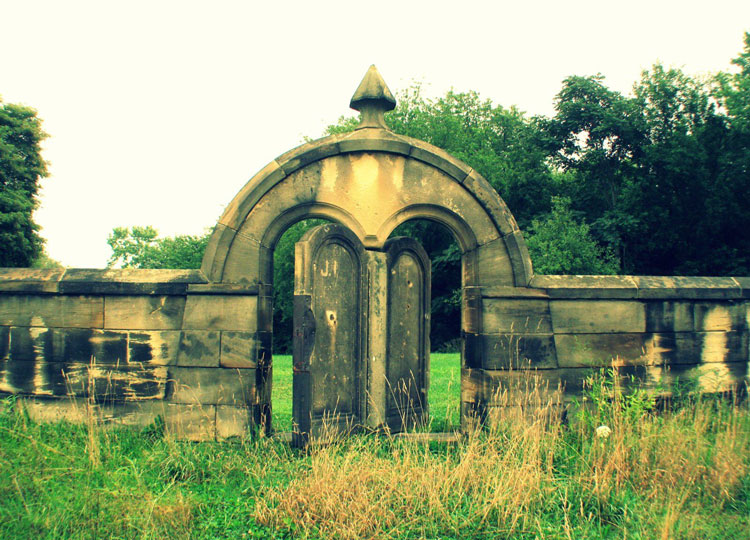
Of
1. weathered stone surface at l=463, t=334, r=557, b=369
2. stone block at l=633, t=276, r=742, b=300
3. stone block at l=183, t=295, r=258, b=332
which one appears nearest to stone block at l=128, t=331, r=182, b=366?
stone block at l=183, t=295, r=258, b=332

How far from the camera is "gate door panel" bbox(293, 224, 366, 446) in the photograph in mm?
4660

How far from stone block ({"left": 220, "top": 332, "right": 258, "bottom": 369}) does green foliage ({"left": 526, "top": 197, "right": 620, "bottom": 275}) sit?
50.5 ft

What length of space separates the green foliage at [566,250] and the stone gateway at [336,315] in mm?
13613

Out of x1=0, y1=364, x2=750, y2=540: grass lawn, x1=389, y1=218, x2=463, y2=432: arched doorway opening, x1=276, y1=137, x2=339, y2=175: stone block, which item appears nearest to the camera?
x1=0, y1=364, x2=750, y2=540: grass lawn

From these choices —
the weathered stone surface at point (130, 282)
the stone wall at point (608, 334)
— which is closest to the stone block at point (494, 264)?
the stone wall at point (608, 334)

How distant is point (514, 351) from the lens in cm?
512

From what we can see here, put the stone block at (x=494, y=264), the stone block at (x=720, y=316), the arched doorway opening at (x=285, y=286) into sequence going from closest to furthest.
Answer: the stone block at (x=494, y=264) → the stone block at (x=720, y=316) → the arched doorway opening at (x=285, y=286)

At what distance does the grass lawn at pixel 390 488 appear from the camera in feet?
10.8

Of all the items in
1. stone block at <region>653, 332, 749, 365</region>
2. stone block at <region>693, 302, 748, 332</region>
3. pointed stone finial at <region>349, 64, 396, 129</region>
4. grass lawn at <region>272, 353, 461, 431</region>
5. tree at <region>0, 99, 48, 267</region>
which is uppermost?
tree at <region>0, 99, 48, 267</region>

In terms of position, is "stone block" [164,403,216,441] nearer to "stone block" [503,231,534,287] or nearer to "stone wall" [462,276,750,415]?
"stone wall" [462,276,750,415]

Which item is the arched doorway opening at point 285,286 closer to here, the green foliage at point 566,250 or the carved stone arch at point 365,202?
the green foliage at point 566,250

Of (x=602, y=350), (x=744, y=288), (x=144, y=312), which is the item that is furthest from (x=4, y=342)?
(x=744, y=288)

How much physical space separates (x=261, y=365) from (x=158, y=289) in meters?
1.28

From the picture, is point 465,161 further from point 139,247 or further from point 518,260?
point 139,247
